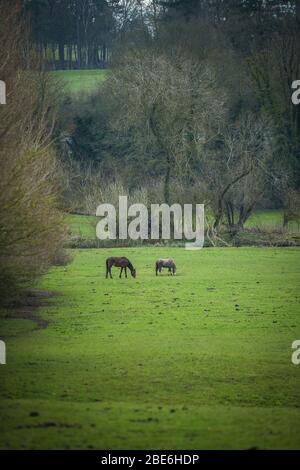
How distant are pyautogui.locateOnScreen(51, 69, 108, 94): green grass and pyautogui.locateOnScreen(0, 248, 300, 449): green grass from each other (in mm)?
53666

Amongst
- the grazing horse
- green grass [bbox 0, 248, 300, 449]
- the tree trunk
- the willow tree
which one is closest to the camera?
green grass [bbox 0, 248, 300, 449]

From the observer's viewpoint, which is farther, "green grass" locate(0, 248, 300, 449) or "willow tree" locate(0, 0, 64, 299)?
"willow tree" locate(0, 0, 64, 299)

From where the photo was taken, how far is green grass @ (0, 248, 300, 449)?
1280 centimetres

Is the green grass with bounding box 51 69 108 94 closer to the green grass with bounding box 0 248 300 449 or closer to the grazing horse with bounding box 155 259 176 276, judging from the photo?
the grazing horse with bounding box 155 259 176 276

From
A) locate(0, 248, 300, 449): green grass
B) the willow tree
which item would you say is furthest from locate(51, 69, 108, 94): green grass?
the willow tree

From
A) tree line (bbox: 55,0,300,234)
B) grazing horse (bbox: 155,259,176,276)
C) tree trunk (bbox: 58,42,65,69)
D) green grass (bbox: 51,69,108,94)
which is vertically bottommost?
grazing horse (bbox: 155,259,176,276)

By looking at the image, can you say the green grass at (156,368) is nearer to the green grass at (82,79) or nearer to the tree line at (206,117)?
the tree line at (206,117)

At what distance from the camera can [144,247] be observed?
2093 inches

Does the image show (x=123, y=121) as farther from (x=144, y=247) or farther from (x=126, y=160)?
(x=144, y=247)

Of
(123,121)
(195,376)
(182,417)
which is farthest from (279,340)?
(123,121)

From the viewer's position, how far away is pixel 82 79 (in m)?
96.2

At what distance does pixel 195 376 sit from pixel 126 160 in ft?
162

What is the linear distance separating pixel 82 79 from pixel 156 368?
80734mm

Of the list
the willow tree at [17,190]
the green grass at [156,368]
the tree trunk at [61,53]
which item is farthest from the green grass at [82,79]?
the willow tree at [17,190]
